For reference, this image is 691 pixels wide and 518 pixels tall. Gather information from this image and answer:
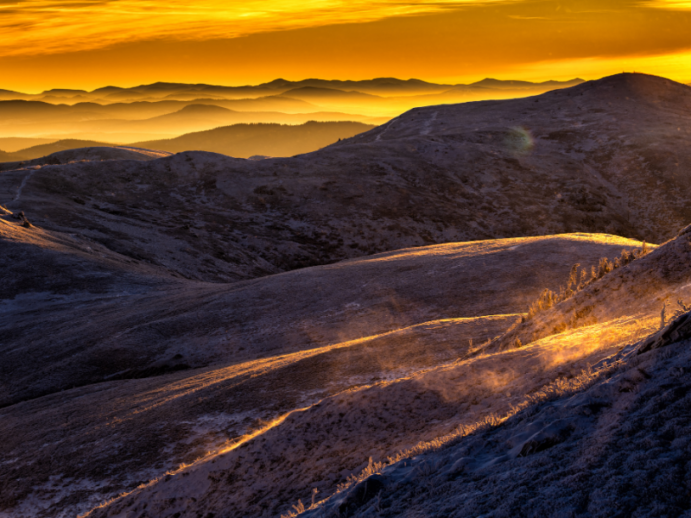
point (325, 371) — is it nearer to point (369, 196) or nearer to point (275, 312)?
point (275, 312)

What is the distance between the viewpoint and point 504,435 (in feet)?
15.1

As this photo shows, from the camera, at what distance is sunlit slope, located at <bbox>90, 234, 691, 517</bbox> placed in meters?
3.53

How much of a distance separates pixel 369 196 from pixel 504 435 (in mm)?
50883

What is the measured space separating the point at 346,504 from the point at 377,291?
1383cm

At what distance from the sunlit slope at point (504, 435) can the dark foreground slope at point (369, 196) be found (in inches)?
1247

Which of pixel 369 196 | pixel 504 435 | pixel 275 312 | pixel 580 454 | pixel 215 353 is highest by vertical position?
pixel 580 454

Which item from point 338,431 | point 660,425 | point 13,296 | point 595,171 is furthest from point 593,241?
point 595,171

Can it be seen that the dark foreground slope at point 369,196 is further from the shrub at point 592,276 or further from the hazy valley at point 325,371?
the shrub at point 592,276

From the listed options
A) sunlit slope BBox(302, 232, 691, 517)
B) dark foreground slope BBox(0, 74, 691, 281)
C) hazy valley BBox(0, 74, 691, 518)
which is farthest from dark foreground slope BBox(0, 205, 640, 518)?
dark foreground slope BBox(0, 74, 691, 281)

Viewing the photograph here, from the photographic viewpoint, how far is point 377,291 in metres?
18.2

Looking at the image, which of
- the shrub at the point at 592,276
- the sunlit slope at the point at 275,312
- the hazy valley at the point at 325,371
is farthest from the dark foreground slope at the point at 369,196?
the shrub at the point at 592,276

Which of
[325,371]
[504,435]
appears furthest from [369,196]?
[504,435]

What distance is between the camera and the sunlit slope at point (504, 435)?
353 centimetres

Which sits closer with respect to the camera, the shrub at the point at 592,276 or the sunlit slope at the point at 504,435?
the sunlit slope at the point at 504,435
